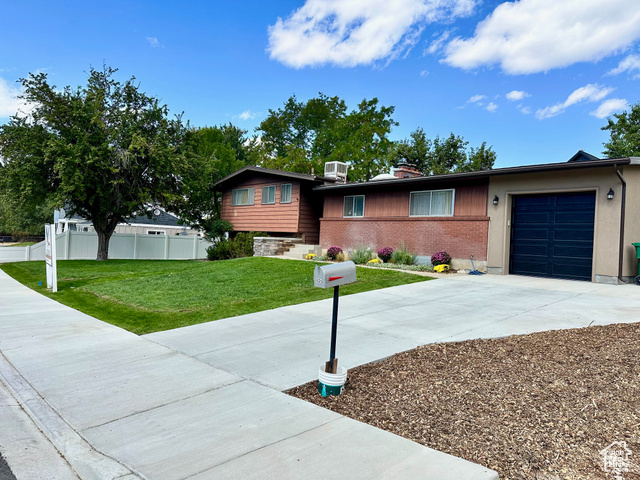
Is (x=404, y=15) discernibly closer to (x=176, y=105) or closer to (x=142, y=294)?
(x=176, y=105)

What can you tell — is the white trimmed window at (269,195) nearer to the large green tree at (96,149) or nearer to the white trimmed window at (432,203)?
the large green tree at (96,149)

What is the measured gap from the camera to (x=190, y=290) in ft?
37.3

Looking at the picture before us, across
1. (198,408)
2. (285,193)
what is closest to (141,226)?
(285,193)

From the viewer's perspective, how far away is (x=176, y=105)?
22.8m

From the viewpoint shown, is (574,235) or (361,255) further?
(361,255)

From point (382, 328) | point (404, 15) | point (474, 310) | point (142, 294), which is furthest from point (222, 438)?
point (404, 15)

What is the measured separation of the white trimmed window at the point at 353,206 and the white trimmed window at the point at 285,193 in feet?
10.4

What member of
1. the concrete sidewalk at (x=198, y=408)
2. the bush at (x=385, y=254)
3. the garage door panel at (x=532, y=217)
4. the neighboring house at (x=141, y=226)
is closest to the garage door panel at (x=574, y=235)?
the garage door panel at (x=532, y=217)

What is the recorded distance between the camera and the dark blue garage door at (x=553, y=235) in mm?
12508

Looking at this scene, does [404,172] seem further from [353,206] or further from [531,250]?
[531,250]

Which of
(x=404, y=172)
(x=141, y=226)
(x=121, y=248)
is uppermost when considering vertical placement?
(x=404, y=172)

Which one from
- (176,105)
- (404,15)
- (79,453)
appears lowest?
(79,453)

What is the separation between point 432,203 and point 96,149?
14.5 meters

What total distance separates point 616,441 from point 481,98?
2975 centimetres
